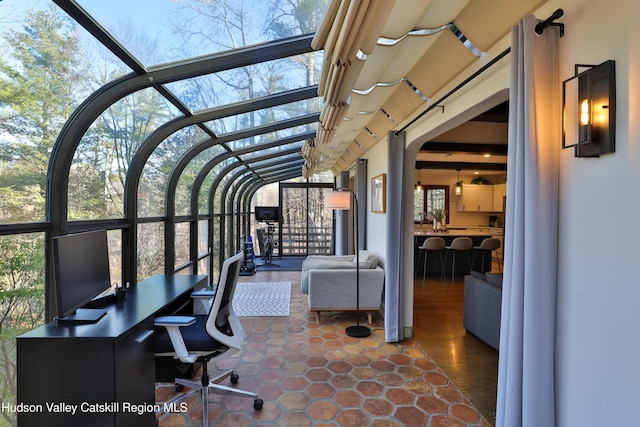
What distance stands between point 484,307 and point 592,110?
256 centimetres

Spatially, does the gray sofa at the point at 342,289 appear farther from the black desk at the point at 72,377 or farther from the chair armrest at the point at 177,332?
the black desk at the point at 72,377

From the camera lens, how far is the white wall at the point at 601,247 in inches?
46.1

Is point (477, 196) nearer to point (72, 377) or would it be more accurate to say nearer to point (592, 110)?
point (592, 110)

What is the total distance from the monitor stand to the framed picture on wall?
3.29 m

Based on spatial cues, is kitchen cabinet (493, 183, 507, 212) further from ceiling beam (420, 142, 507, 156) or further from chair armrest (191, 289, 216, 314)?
chair armrest (191, 289, 216, 314)

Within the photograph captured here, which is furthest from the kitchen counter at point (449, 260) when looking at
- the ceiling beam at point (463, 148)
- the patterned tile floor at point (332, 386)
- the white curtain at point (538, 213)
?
the white curtain at point (538, 213)

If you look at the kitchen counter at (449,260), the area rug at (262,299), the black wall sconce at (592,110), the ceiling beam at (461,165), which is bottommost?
the area rug at (262,299)

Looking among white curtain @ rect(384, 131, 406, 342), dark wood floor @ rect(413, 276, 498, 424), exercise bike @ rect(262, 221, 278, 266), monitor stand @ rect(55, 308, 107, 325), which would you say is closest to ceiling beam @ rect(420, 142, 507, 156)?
white curtain @ rect(384, 131, 406, 342)

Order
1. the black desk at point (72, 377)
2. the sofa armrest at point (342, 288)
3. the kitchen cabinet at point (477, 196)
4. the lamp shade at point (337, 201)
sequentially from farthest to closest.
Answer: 1. the kitchen cabinet at point (477, 196)
2. the lamp shade at point (337, 201)
3. the sofa armrest at point (342, 288)
4. the black desk at point (72, 377)

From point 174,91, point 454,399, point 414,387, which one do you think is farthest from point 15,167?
point 454,399

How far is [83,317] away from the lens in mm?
1875

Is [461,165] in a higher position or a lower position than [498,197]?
higher

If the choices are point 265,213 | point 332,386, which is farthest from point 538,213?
point 265,213

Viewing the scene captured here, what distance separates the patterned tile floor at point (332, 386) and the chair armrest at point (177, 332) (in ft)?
1.67
